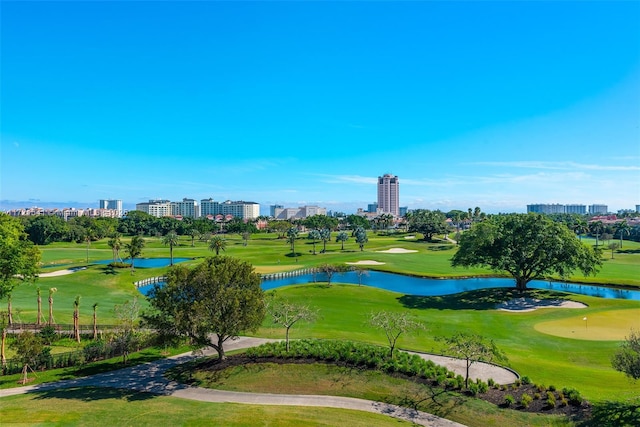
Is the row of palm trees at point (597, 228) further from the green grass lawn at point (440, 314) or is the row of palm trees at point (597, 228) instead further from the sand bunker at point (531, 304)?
the sand bunker at point (531, 304)

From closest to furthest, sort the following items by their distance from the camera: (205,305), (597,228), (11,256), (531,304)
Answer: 1. (205,305)
2. (11,256)
3. (531,304)
4. (597,228)

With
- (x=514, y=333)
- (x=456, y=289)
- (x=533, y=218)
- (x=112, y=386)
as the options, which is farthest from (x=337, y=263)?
(x=112, y=386)

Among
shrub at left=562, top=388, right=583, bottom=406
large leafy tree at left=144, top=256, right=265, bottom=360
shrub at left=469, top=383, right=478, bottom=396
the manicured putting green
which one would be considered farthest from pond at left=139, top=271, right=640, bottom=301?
shrub at left=562, top=388, right=583, bottom=406

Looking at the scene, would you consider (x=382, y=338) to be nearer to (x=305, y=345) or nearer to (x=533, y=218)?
(x=305, y=345)

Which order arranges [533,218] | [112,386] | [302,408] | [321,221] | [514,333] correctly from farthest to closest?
[321,221], [533,218], [514,333], [112,386], [302,408]

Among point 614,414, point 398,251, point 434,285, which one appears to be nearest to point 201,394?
point 614,414

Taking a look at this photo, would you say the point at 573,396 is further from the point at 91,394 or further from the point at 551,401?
the point at 91,394

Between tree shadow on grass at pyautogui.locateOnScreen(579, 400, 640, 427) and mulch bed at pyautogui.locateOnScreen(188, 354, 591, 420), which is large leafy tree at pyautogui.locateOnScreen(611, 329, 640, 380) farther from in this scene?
mulch bed at pyautogui.locateOnScreen(188, 354, 591, 420)
